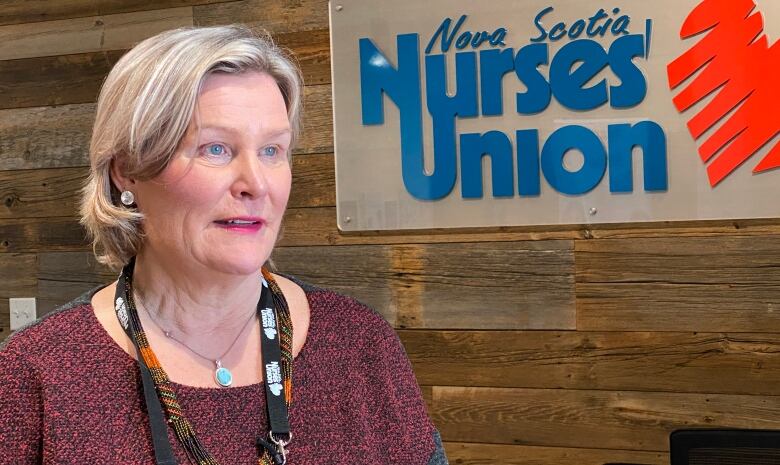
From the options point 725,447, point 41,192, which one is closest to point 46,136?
point 41,192

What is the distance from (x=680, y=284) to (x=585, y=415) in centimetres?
43

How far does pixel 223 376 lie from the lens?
131 cm

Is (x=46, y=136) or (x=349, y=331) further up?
(x=46, y=136)

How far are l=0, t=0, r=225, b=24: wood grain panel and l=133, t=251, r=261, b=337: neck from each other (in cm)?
170

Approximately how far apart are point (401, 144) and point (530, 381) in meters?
0.75

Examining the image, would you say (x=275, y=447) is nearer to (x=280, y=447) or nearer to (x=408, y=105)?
(x=280, y=447)

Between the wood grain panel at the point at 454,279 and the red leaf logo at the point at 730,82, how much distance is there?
464mm

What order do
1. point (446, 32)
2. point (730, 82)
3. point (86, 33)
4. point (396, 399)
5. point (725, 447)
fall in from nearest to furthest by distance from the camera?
point (396, 399)
point (725, 447)
point (730, 82)
point (446, 32)
point (86, 33)

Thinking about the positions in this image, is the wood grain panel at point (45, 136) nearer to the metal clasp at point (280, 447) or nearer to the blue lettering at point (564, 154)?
the blue lettering at point (564, 154)

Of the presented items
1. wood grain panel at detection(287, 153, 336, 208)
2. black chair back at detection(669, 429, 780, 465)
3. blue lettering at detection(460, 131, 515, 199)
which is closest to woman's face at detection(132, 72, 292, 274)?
black chair back at detection(669, 429, 780, 465)

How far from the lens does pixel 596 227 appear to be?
8.20 feet

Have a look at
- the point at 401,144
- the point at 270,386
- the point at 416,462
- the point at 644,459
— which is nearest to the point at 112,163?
the point at 270,386

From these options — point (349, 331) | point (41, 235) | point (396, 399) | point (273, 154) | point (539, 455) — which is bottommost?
point (539, 455)

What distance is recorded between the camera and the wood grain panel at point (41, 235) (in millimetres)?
2975
